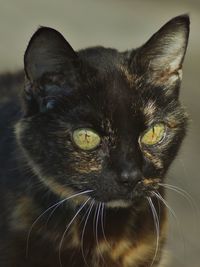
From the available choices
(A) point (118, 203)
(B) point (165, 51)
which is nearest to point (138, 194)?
(A) point (118, 203)

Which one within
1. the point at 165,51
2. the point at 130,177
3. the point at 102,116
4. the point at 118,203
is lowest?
the point at 118,203

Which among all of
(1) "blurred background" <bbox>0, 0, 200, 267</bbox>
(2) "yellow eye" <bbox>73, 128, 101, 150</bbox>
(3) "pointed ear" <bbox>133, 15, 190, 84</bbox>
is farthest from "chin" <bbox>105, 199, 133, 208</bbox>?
(1) "blurred background" <bbox>0, 0, 200, 267</bbox>

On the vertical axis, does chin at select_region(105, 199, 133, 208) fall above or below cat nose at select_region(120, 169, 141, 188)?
below

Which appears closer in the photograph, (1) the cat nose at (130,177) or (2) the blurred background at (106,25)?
(1) the cat nose at (130,177)

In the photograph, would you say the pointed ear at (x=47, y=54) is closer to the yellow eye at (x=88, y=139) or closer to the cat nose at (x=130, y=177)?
the yellow eye at (x=88, y=139)

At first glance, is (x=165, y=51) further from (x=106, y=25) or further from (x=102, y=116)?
(x=106, y=25)

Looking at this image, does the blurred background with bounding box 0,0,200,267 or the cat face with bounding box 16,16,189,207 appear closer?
the cat face with bounding box 16,16,189,207

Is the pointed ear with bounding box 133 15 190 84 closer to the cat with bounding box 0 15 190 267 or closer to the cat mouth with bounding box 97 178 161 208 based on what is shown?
the cat with bounding box 0 15 190 267

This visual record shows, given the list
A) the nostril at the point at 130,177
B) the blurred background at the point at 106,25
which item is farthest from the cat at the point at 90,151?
the blurred background at the point at 106,25
